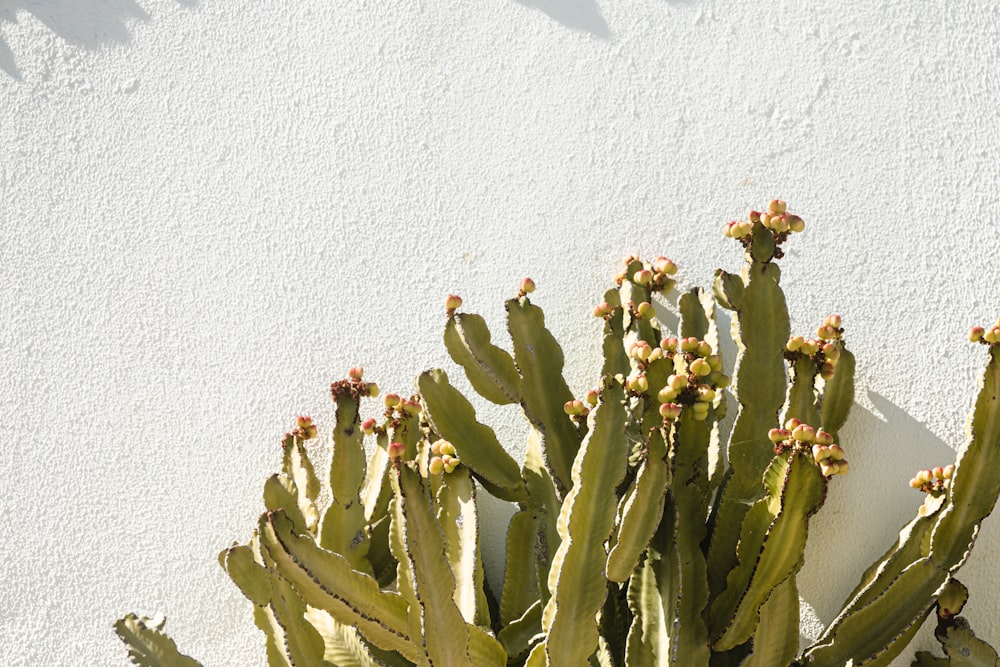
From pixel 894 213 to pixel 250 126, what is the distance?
162cm

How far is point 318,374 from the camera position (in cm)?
269

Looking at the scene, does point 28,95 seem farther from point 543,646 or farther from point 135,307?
point 543,646

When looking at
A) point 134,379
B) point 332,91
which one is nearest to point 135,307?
point 134,379

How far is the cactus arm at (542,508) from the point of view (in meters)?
2.18

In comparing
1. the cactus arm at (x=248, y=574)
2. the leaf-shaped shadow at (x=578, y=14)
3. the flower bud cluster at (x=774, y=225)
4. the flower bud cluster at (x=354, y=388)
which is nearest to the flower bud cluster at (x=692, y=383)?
the flower bud cluster at (x=774, y=225)

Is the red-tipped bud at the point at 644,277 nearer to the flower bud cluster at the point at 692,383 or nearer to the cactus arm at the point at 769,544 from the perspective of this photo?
the flower bud cluster at the point at 692,383

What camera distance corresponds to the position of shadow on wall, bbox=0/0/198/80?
308 cm

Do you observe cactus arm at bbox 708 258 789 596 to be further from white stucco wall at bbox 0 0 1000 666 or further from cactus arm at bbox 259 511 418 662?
cactus arm at bbox 259 511 418 662

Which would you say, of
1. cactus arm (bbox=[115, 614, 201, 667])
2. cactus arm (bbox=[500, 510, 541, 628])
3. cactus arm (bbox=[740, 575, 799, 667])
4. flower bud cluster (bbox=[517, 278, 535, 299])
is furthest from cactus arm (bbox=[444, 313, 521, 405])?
cactus arm (bbox=[115, 614, 201, 667])

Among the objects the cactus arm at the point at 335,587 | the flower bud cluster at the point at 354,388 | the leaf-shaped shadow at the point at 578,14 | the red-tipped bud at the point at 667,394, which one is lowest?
the cactus arm at the point at 335,587

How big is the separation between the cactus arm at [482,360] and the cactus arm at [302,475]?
444mm

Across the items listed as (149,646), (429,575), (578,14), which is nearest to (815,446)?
(429,575)

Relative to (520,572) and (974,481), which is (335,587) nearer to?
(520,572)

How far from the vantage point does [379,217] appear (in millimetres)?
2756
